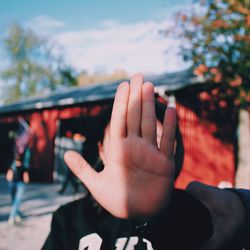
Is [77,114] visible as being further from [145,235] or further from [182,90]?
[145,235]

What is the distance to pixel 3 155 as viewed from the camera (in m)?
17.5

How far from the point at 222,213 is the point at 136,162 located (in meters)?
0.39

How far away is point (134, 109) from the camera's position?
983 millimetres

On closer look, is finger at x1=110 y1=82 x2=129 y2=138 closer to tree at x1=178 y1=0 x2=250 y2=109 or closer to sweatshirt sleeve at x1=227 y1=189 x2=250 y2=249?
sweatshirt sleeve at x1=227 y1=189 x2=250 y2=249

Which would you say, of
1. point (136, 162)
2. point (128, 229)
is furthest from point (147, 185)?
point (128, 229)

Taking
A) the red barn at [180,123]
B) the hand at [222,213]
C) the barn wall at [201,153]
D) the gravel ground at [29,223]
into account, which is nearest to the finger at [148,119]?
the hand at [222,213]

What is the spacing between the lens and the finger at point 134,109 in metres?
0.97

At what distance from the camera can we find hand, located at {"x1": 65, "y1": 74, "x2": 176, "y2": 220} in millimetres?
927

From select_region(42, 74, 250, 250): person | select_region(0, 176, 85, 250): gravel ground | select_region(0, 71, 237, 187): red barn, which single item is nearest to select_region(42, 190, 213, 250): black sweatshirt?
select_region(42, 74, 250, 250): person

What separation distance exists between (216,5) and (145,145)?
Result: 9301 millimetres

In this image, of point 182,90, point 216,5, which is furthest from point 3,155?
point 216,5

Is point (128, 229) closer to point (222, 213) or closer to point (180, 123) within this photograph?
point (222, 213)

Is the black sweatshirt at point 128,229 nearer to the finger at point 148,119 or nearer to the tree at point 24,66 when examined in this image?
the finger at point 148,119

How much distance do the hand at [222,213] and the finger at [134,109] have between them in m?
0.39
